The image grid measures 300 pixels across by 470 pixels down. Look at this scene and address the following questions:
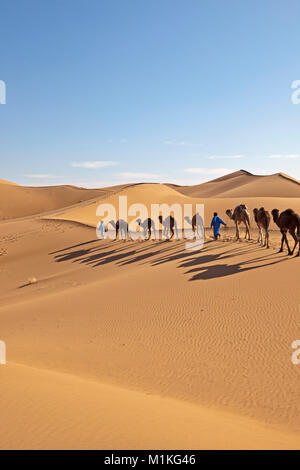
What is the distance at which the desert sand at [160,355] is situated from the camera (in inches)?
121

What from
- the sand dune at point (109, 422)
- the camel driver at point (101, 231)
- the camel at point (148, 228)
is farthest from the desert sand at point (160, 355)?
the camel driver at point (101, 231)

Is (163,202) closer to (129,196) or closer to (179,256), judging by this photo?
(129,196)

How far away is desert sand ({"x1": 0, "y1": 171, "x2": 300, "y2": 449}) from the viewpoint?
3072mm

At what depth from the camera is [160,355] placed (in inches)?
231

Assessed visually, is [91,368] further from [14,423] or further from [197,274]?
[197,274]

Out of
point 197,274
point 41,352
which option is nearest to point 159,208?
point 197,274

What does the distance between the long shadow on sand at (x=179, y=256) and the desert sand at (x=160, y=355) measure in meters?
0.11

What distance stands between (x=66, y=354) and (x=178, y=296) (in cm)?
383

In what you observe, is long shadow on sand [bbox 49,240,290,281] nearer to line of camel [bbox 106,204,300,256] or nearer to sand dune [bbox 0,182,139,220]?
line of camel [bbox 106,204,300,256]

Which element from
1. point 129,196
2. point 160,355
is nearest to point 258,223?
point 160,355

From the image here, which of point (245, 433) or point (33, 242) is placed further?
point (33, 242)

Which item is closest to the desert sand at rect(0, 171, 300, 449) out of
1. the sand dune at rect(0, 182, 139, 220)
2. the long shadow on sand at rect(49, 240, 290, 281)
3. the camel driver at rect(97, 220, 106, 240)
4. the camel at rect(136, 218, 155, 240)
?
the long shadow on sand at rect(49, 240, 290, 281)

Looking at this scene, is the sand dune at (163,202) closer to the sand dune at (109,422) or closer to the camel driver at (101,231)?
the camel driver at (101,231)

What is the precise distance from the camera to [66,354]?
19.8 feet
